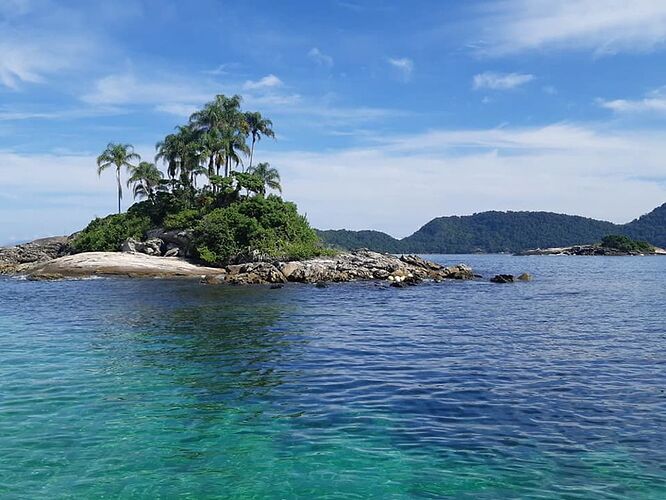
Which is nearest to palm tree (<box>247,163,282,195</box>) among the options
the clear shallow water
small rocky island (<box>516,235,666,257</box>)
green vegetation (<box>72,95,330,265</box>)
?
green vegetation (<box>72,95,330,265</box>)

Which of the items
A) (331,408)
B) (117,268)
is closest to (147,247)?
(117,268)

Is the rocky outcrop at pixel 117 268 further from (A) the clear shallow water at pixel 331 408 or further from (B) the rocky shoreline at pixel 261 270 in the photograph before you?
(A) the clear shallow water at pixel 331 408

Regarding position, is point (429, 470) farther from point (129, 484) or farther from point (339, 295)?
point (339, 295)

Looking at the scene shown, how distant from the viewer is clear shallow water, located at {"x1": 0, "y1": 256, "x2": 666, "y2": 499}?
9.06 meters

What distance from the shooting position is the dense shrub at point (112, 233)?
228 ft

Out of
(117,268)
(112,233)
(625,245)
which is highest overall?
(112,233)

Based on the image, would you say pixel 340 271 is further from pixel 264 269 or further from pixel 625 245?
pixel 625 245

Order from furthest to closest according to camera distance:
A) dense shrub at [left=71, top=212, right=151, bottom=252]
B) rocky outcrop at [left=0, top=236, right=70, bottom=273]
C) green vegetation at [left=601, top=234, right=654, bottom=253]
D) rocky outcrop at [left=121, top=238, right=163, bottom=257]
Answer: green vegetation at [left=601, top=234, right=654, bottom=253] → rocky outcrop at [left=0, top=236, right=70, bottom=273] → dense shrub at [left=71, top=212, right=151, bottom=252] → rocky outcrop at [left=121, top=238, right=163, bottom=257]

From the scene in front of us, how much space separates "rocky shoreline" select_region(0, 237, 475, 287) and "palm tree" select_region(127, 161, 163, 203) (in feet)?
54.8

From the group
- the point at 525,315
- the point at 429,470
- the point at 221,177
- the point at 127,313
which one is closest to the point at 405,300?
the point at 525,315

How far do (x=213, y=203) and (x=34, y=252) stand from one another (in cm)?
3121

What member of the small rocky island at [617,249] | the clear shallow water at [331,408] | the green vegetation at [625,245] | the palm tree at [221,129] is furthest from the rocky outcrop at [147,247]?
the green vegetation at [625,245]

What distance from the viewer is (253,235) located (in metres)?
59.1

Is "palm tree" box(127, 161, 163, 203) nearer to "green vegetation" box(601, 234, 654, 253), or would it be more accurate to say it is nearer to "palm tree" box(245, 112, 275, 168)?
"palm tree" box(245, 112, 275, 168)
